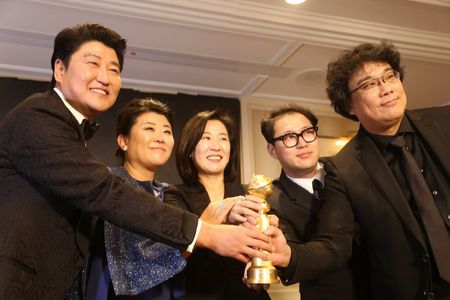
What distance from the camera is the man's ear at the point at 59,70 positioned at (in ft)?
4.55

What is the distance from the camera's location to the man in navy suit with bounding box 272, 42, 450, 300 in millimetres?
1427

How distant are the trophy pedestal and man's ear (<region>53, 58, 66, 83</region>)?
817mm

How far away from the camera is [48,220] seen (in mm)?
1169

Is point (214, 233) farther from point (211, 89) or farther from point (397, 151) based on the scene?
point (211, 89)

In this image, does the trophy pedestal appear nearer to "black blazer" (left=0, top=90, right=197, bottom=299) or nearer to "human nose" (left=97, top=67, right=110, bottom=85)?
"black blazer" (left=0, top=90, right=197, bottom=299)

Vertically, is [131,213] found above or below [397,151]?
below

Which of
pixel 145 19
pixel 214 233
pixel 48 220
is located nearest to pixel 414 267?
pixel 214 233

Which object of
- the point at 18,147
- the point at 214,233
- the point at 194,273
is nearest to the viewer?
the point at 18,147

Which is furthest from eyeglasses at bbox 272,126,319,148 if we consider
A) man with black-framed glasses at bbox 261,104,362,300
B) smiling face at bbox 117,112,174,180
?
smiling face at bbox 117,112,174,180

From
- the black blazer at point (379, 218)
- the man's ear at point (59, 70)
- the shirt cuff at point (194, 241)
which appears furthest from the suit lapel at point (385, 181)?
the man's ear at point (59, 70)

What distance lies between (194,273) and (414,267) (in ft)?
2.44

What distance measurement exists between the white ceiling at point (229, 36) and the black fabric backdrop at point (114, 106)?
3.3 inches

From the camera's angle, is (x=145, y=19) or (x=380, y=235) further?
(x=145, y=19)

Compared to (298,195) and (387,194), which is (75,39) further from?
(387,194)
